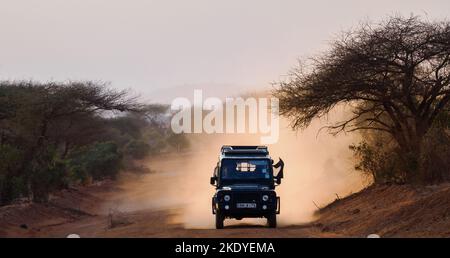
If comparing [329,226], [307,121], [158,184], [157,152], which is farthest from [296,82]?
[157,152]

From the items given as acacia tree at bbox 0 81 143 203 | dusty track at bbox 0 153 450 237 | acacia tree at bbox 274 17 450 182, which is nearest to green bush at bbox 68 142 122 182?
dusty track at bbox 0 153 450 237

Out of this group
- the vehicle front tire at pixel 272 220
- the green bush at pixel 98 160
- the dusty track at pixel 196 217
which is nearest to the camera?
the dusty track at pixel 196 217

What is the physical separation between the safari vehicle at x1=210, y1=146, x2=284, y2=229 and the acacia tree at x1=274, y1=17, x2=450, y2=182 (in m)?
4.60

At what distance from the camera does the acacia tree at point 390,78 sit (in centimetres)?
3005

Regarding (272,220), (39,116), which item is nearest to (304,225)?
(272,220)

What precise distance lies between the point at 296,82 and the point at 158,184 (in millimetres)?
29618

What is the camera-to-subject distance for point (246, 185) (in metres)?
26.3

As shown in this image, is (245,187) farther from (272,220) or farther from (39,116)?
(39,116)

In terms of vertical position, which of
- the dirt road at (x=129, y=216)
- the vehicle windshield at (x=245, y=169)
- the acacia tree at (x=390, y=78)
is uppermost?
the acacia tree at (x=390, y=78)

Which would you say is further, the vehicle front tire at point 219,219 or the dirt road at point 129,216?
the vehicle front tire at point 219,219

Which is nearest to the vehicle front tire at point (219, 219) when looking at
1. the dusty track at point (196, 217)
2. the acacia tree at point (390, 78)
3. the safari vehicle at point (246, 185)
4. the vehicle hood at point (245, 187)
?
the safari vehicle at point (246, 185)

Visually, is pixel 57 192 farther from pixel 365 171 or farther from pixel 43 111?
pixel 365 171

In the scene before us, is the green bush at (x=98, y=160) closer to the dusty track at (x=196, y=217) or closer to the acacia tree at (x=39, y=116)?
the dusty track at (x=196, y=217)
